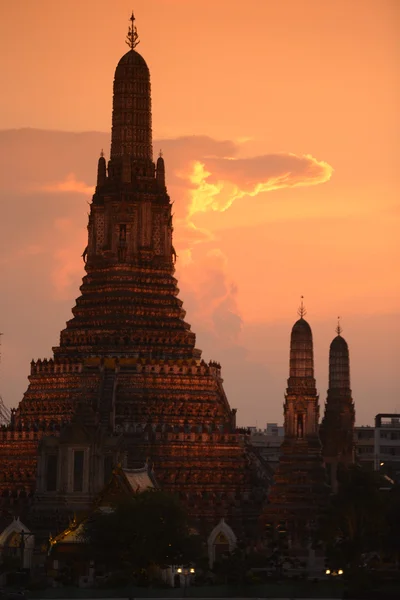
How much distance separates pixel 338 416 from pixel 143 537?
5001 centimetres

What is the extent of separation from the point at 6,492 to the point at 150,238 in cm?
1901

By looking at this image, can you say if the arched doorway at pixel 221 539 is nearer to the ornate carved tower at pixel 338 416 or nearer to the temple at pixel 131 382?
the temple at pixel 131 382

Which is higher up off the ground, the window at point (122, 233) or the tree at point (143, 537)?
the window at point (122, 233)

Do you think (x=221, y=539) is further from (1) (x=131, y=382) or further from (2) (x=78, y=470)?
(1) (x=131, y=382)

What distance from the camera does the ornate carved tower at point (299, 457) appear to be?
487 feet

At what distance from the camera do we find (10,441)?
504 ft

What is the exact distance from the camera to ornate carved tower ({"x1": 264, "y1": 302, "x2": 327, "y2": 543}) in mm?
148375

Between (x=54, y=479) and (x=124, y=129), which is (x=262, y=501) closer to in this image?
(x=54, y=479)

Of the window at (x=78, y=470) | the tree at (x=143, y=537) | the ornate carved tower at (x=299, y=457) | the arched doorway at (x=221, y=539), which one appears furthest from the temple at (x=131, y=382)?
the tree at (x=143, y=537)

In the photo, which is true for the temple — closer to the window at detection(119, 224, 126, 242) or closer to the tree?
the window at detection(119, 224, 126, 242)

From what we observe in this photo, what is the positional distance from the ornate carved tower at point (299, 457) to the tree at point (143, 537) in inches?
828

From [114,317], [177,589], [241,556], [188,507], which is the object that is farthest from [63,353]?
[177,589]

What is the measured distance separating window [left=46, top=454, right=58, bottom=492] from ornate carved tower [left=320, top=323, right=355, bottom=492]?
24.3m

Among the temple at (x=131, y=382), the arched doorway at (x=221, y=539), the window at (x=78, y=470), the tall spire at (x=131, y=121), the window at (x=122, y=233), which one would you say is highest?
the tall spire at (x=131, y=121)
